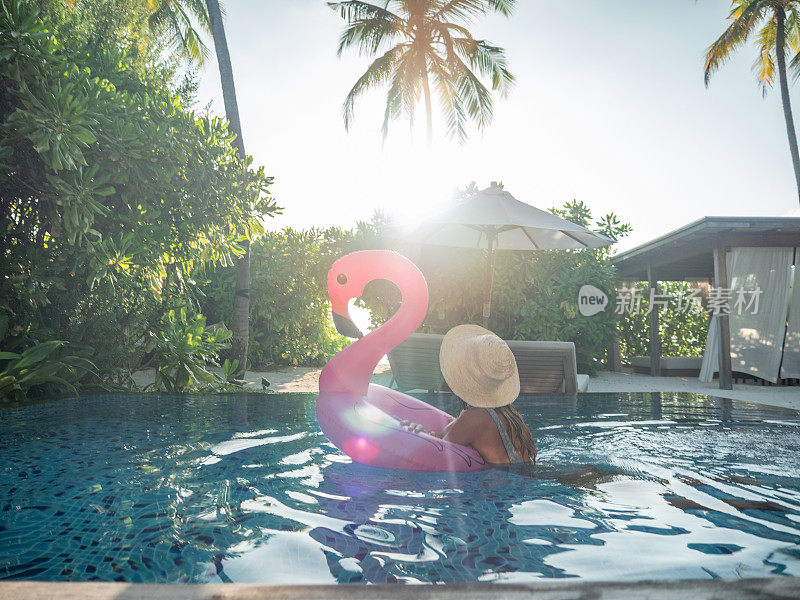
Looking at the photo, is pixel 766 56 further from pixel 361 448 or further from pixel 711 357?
pixel 361 448

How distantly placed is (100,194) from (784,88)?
21929mm

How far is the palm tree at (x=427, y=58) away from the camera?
18.3m

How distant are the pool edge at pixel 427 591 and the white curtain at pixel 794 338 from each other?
1387 cm

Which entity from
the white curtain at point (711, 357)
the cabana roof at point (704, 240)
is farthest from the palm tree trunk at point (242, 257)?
the white curtain at point (711, 357)

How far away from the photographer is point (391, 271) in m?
4.25

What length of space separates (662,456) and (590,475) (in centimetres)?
102

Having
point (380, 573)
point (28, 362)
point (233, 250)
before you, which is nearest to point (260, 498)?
point (380, 573)

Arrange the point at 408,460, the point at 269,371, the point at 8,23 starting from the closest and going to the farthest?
the point at 408,460, the point at 8,23, the point at 269,371

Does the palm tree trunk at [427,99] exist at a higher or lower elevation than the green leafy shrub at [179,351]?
higher

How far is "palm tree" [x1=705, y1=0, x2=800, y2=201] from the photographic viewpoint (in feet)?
63.2

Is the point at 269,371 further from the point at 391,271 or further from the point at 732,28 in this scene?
the point at 732,28

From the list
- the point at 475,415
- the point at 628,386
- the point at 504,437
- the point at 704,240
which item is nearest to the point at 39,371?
the point at 475,415

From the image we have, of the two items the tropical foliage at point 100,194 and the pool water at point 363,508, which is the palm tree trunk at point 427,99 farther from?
the pool water at point 363,508

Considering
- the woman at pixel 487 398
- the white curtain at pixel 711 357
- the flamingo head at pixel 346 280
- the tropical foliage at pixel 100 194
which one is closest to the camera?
the woman at pixel 487 398
